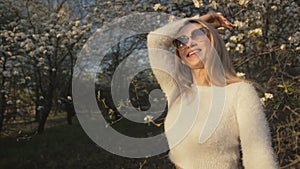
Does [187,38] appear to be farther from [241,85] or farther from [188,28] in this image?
[241,85]

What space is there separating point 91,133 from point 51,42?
557 centimetres

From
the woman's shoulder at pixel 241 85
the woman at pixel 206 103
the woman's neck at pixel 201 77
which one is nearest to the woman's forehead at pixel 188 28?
the woman at pixel 206 103

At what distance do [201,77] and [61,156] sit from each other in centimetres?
687

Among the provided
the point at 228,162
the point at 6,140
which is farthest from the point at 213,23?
the point at 6,140

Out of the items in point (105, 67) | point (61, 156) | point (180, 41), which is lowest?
point (61, 156)

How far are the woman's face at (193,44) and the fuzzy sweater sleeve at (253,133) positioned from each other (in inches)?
8.8

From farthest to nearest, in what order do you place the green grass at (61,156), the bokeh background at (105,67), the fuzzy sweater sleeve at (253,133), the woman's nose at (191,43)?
1. the green grass at (61,156)
2. the bokeh background at (105,67)
3. the woman's nose at (191,43)
4. the fuzzy sweater sleeve at (253,133)

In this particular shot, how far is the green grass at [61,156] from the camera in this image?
23.0ft

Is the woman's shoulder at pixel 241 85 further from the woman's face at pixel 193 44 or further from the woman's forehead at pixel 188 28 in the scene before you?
the woman's forehead at pixel 188 28

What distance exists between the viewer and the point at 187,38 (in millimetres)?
1487

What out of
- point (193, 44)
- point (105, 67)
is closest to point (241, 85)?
point (193, 44)

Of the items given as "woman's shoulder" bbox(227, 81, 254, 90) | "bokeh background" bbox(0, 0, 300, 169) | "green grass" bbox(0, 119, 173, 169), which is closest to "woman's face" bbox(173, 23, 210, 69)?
"woman's shoulder" bbox(227, 81, 254, 90)

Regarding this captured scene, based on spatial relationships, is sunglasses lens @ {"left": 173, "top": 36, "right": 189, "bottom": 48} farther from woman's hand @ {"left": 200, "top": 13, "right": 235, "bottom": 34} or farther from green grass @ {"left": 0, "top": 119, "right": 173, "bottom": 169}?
green grass @ {"left": 0, "top": 119, "right": 173, "bottom": 169}

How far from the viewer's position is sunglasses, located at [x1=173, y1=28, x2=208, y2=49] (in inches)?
56.6
